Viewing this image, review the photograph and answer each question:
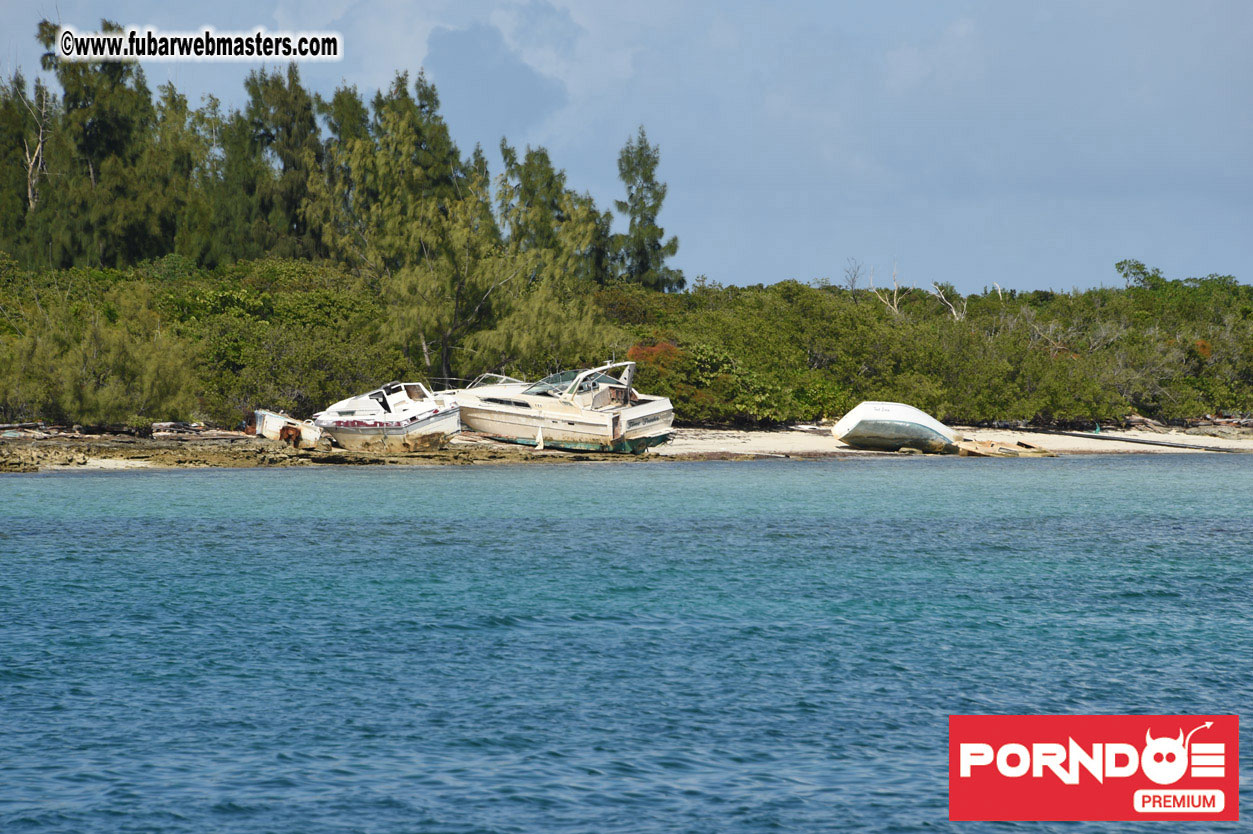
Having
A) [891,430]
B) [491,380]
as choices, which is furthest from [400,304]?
[891,430]

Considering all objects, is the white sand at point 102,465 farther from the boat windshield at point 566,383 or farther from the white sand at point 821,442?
the white sand at point 821,442

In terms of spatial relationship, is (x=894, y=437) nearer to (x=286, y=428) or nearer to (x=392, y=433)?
(x=392, y=433)

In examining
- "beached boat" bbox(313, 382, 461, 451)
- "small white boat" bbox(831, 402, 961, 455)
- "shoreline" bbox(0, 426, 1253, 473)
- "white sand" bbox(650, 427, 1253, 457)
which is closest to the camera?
"shoreline" bbox(0, 426, 1253, 473)

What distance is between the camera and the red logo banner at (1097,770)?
7992 millimetres

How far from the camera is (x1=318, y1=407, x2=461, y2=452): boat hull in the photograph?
37.5m

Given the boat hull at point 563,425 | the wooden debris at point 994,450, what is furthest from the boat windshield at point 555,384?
the wooden debris at point 994,450

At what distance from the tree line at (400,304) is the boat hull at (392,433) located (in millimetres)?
3886

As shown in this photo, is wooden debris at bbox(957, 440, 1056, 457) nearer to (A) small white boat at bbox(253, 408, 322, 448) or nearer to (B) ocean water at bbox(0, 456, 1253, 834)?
(B) ocean water at bbox(0, 456, 1253, 834)

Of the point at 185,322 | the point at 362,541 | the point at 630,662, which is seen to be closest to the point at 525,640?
the point at 630,662

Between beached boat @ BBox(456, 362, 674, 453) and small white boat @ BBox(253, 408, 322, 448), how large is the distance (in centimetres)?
490

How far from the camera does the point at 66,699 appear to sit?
10.4 metres

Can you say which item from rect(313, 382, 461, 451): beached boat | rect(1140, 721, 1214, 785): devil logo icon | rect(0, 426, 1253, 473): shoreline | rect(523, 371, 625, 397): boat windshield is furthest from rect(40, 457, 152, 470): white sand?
rect(1140, 721, 1214, 785): devil logo icon

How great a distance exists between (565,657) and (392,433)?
2650cm

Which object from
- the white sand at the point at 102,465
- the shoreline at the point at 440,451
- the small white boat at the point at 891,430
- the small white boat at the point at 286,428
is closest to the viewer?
the white sand at the point at 102,465
